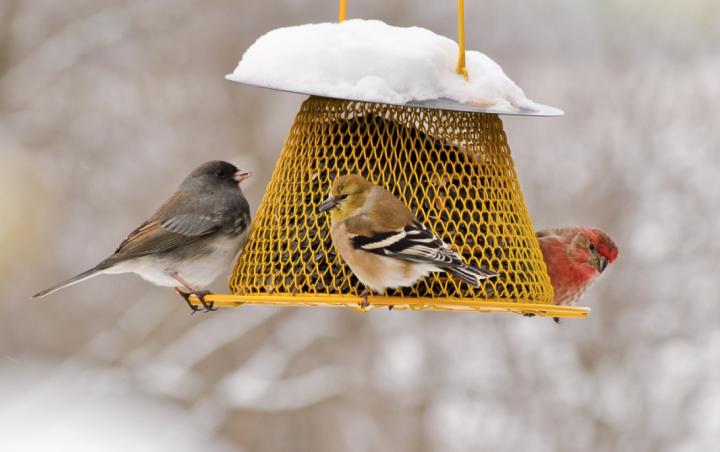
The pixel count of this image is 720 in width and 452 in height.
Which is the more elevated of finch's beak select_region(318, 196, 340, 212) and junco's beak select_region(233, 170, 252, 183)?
finch's beak select_region(318, 196, 340, 212)

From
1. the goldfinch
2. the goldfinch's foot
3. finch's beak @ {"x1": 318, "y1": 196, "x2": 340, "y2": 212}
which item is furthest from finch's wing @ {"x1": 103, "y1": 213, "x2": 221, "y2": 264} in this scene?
the goldfinch's foot

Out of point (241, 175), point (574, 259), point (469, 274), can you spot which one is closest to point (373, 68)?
point (469, 274)

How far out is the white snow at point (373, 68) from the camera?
419 centimetres

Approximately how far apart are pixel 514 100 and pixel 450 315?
5187mm

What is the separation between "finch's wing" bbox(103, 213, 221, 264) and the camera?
517cm

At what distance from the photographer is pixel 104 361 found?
10.4 m

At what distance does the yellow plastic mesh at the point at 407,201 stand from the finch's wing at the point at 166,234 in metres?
0.34

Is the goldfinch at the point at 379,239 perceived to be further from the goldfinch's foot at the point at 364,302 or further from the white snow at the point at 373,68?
the white snow at the point at 373,68

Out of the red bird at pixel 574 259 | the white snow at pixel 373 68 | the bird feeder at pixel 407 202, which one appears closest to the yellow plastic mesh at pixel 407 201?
the bird feeder at pixel 407 202

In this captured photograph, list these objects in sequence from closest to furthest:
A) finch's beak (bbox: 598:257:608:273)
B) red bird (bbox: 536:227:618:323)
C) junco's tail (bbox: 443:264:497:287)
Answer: junco's tail (bbox: 443:264:497:287) < red bird (bbox: 536:227:618:323) < finch's beak (bbox: 598:257:608:273)

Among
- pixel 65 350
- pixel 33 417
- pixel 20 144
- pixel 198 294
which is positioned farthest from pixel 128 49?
pixel 198 294

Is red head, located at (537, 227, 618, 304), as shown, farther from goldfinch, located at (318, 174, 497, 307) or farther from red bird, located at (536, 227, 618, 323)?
goldfinch, located at (318, 174, 497, 307)

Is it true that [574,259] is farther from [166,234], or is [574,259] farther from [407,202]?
[166,234]

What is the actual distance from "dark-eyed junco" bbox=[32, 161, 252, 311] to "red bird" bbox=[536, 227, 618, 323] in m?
1.76
